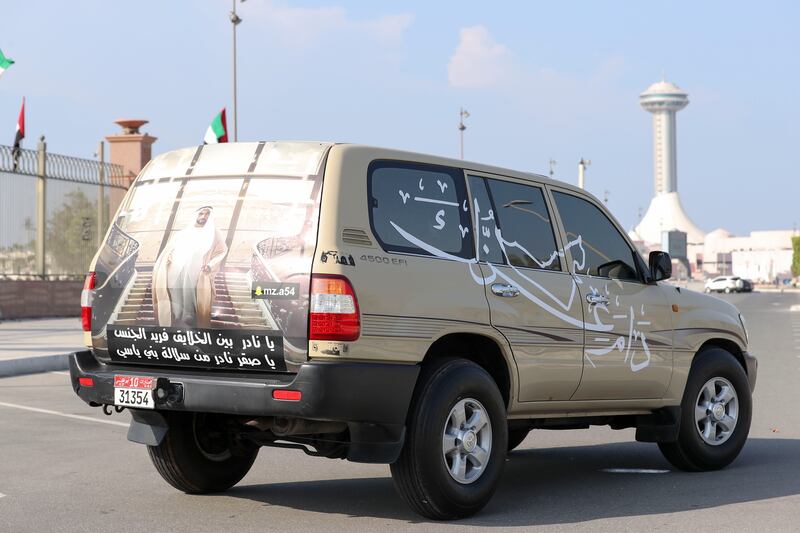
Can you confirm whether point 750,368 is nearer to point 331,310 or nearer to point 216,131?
point 331,310

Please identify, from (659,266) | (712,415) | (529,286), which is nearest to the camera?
(529,286)

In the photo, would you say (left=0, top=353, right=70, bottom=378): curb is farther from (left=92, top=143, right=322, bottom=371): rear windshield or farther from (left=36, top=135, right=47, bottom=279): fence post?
(left=36, top=135, right=47, bottom=279): fence post

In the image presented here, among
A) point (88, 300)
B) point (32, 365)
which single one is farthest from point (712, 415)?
point (32, 365)

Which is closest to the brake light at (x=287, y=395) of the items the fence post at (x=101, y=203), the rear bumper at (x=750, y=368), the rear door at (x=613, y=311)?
the rear door at (x=613, y=311)

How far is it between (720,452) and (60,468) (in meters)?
4.60

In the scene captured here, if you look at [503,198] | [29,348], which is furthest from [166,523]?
[29,348]

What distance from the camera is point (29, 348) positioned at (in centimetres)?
1959

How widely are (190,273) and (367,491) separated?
2.01m

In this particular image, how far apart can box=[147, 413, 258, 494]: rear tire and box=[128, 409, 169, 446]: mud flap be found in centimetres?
23

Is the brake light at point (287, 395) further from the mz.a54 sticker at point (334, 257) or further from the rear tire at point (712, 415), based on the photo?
the rear tire at point (712, 415)

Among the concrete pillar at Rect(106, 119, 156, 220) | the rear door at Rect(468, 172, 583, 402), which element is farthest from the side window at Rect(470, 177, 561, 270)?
the concrete pillar at Rect(106, 119, 156, 220)

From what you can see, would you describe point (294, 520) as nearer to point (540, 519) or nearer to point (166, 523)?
point (166, 523)

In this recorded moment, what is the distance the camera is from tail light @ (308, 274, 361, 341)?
615 centimetres

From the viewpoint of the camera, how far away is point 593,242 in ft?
A: 26.6
